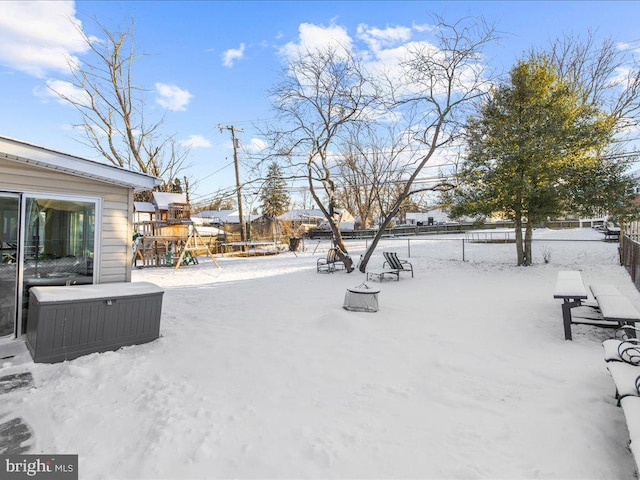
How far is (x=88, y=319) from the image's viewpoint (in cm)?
420

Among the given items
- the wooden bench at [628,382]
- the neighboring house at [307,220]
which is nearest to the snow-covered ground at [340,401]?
the wooden bench at [628,382]

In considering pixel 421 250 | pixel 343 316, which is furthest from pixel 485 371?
pixel 421 250

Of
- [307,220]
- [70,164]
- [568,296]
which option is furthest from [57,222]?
[307,220]

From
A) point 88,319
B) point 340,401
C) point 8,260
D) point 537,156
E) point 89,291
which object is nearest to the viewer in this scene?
point 340,401

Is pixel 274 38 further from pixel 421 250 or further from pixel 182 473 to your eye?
pixel 182 473

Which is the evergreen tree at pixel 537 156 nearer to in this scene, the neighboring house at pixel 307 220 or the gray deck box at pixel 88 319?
the gray deck box at pixel 88 319

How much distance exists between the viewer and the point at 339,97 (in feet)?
36.9

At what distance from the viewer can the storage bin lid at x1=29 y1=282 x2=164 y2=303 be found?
158 inches

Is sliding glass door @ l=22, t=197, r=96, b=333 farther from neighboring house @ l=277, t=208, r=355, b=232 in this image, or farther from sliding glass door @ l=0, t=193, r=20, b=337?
neighboring house @ l=277, t=208, r=355, b=232

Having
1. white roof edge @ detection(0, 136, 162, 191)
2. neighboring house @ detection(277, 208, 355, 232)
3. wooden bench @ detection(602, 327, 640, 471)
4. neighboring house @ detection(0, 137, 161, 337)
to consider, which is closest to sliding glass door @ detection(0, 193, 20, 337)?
neighboring house @ detection(0, 137, 161, 337)

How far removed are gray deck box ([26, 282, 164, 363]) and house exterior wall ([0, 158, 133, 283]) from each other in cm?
48

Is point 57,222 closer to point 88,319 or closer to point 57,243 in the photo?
point 57,243

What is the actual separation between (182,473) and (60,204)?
14.4 ft

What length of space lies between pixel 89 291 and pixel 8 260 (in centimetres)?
125
